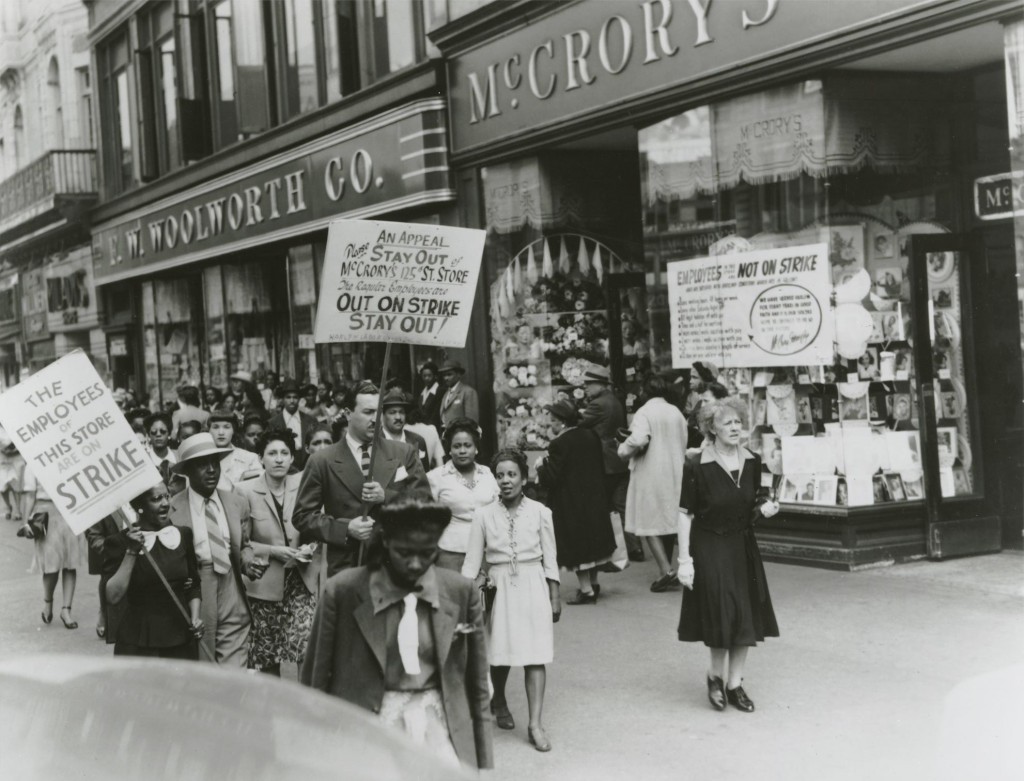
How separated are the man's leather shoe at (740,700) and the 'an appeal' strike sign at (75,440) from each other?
339cm

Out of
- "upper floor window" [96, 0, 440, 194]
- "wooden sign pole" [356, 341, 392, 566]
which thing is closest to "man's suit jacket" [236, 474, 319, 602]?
"wooden sign pole" [356, 341, 392, 566]

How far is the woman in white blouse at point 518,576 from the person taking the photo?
6562 millimetres

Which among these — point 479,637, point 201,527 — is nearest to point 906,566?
point 201,527

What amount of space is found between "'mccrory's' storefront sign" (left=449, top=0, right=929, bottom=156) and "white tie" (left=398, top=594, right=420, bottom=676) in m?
6.92

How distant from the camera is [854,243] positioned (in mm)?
10258

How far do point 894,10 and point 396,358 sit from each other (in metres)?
9.55

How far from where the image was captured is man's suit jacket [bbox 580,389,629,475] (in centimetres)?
1043

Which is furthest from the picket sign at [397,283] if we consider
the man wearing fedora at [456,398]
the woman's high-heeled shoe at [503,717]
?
the man wearing fedora at [456,398]

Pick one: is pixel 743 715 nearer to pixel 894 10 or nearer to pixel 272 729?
pixel 272 729

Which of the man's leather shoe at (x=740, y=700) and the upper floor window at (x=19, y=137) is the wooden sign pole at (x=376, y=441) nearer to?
the man's leather shoe at (x=740, y=700)

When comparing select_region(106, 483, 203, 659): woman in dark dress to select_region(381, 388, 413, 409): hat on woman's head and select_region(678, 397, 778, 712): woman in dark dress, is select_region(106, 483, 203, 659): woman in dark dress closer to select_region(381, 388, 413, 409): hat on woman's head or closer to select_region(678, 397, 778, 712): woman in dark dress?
select_region(381, 388, 413, 409): hat on woman's head

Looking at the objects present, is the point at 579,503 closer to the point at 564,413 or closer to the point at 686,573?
the point at 564,413

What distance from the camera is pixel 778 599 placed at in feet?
30.3

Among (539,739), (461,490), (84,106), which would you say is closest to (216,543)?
(461,490)
